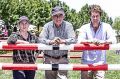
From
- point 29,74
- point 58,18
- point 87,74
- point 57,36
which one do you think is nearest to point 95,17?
point 58,18

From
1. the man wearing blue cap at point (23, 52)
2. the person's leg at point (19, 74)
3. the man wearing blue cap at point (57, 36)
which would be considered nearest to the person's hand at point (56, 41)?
the man wearing blue cap at point (57, 36)

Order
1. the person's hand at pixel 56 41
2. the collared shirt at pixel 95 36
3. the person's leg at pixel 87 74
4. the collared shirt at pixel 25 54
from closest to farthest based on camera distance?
the person's hand at pixel 56 41 < the collared shirt at pixel 95 36 < the person's leg at pixel 87 74 < the collared shirt at pixel 25 54

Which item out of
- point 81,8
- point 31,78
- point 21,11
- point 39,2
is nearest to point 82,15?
point 81,8

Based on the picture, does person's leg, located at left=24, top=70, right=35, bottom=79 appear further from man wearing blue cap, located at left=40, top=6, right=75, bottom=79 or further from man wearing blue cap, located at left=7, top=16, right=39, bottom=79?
man wearing blue cap, located at left=40, top=6, right=75, bottom=79

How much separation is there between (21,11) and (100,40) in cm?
4957

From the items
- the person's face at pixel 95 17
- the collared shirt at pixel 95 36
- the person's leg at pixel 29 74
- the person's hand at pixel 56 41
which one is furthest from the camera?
the person's leg at pixel 29 74

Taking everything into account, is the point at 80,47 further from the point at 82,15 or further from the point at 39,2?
the point at 82,15

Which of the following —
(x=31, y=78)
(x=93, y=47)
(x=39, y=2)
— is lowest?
(x=31, y=78)

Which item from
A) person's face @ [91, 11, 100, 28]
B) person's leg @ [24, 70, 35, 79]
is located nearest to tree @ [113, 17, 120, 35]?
person's leg @ [24, 70, 35, 79]

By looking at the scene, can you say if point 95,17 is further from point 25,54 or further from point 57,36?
point 25,54

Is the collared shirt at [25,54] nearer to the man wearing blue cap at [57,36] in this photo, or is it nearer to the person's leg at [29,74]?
the person's leg at [29,74]

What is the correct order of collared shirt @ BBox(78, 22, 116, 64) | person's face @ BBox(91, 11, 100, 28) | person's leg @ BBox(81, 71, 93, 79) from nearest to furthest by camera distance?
person's face @ BBox(91, 11, 100, 28), collared shirt @ BBox(78, 22, 116, 64), person's leg @ BBox(81, 71, 93, 79)

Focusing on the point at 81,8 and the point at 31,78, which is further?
the point at 81,8

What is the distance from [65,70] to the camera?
6590mm
